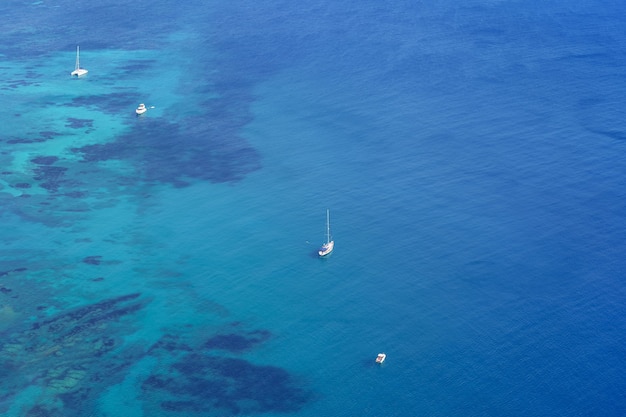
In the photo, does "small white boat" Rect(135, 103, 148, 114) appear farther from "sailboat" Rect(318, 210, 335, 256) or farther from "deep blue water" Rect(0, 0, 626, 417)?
"sailboat" Rect(318, 210, 335, 256)

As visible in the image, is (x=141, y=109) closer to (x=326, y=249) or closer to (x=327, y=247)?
(x=327, y=247)

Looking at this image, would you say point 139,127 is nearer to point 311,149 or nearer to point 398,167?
point 311,149

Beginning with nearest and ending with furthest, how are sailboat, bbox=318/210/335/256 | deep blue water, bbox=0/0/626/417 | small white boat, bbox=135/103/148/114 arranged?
deep blue water, bbox=0/0/626/417 < sailboat, bbox=318/210/335/256 < small white boat, bbox=135/103/148/114

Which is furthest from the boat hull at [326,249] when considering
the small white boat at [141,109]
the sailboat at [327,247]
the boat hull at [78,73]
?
the boat hull at [78,73]

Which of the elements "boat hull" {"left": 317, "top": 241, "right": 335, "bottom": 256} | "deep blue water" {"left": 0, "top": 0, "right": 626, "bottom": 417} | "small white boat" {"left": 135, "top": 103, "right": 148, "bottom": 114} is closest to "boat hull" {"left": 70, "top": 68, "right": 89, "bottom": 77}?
"deep blue water" {"left": 0, "top": 0, "right": 626, "bottom": 417}

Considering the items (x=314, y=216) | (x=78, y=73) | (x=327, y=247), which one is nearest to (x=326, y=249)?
(x=327, y=247)

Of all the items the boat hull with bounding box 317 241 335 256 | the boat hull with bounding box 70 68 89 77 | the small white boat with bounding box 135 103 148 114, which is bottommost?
the boat hull with bounding box 317 241 335 256

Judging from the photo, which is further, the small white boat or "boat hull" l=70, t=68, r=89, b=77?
"boat hull" l=70, t=68, r=89, b=77

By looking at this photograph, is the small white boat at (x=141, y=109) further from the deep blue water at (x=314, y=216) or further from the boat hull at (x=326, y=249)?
the boat hull at (x=326, y=249)

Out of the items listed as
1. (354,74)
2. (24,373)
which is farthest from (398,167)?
(24,373)
